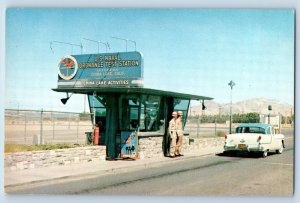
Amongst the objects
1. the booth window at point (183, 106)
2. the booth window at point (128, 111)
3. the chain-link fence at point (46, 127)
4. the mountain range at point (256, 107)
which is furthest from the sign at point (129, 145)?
the mountain range at point (256, 107)

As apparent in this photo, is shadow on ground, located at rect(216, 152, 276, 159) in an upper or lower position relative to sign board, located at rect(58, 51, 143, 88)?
lower

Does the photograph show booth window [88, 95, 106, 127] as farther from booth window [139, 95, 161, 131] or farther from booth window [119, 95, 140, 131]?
booth window [139, 95, 161, 131]

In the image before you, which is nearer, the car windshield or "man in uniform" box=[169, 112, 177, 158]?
"man in uniform" box=[169, 112, 177, 158]

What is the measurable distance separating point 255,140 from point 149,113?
3788 millimetres

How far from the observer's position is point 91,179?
41.9ft

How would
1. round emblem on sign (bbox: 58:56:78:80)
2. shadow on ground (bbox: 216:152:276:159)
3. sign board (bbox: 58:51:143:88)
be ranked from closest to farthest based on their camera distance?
sign board (bbox: 58:51:143:88) → round emblem on sign (bbox: 58:56:78:80) → shadow on ground (bbox: 216:152:276:159)

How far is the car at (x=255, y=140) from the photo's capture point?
17344 millimetres

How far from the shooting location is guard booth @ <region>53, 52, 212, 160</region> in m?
14.9

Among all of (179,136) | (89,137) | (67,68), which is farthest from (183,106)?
(67,68)

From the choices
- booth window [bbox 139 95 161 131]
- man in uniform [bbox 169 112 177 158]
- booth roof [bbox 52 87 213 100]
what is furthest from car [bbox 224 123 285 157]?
booth window [bbox 139 95 161 131]

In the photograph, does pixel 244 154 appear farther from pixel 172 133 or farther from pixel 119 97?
pixel 119 97

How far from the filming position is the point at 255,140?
17.3m

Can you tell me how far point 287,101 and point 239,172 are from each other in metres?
2.48

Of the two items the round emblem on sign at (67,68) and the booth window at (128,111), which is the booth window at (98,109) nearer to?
the booth window at (128,111)
